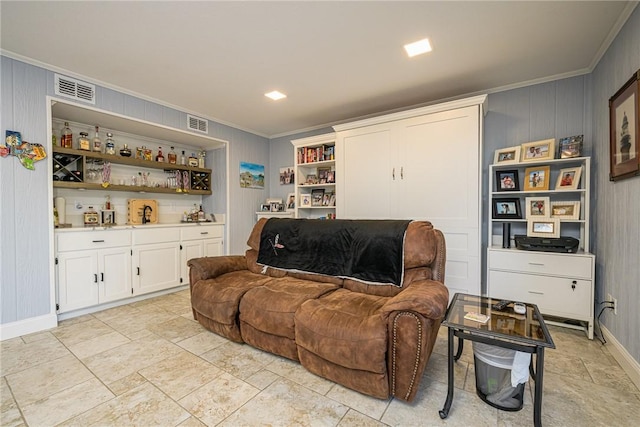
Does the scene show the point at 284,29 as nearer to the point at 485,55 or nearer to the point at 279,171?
the point at 485,55

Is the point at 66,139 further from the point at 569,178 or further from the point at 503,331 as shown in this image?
the point at 569,178

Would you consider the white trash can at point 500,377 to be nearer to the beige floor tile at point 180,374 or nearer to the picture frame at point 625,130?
the picture frame at point 625,130

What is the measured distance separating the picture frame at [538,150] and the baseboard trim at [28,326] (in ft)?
15.9

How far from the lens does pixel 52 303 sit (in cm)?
265

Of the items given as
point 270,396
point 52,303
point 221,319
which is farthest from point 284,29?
point 52,303

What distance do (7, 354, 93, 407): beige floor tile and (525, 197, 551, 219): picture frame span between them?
389 centimetres

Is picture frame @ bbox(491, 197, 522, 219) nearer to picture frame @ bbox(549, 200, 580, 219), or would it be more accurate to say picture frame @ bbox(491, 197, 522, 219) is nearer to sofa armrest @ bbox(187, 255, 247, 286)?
picture frame @ bbox(549, 200, 580, 219)

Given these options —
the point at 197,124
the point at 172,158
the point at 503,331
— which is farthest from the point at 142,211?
the point at 503,331

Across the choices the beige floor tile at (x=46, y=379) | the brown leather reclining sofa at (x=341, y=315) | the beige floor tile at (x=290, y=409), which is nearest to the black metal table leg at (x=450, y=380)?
the brown leather reclining sofa at (x=341, y=315)

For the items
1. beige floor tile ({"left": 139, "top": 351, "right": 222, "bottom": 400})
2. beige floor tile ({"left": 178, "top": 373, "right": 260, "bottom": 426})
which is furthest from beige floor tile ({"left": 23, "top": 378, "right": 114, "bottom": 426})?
beige floor tile ({"left": 178, "top": 373, "right": 260, "bottom": 426})

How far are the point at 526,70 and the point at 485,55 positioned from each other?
0.60 metres

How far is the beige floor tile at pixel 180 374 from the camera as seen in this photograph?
67.8 inches

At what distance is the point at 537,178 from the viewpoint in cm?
273

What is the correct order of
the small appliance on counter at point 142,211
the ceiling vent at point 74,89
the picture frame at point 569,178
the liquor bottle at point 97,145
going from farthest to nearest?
the small appliance on counter at point 142,211 → the liquor bottle at point 97,145 → the ceiling vent at point 74,89 → the picture frame at point 569,178
